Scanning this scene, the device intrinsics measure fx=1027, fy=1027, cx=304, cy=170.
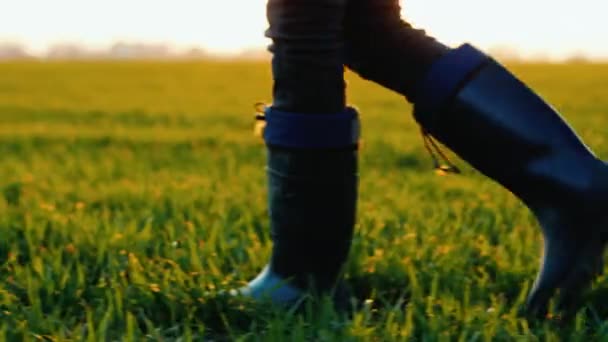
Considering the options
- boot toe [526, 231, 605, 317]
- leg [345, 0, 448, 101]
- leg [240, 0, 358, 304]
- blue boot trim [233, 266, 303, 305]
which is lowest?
blue boot trim [233, 266, 303, 305]

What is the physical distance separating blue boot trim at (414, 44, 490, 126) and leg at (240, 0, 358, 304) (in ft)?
0.57

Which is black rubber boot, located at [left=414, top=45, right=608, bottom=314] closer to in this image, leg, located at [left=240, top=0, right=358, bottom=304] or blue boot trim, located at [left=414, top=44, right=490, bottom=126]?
blue boot trim, located at [left=414, top=44, right=490, bottom=126]

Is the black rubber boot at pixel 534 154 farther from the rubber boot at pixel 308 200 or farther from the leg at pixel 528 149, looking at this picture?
the rubber boot at pixel 308 200

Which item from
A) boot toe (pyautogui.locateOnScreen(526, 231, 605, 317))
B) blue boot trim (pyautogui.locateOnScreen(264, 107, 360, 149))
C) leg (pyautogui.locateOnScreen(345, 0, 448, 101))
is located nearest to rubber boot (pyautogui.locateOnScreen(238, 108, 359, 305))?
blue boot trim (pyautogui.locateOnScreen(264, 107, 360, 149))

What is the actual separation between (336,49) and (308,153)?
0.24 meters


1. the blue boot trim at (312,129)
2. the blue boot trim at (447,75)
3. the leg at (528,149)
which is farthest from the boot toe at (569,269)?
the blue boot trim at (312,129)

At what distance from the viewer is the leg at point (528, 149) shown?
2.19 metres

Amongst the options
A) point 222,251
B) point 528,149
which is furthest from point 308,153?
point 222,251

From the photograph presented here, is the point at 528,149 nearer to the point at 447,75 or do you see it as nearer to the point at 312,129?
the point at 447,75

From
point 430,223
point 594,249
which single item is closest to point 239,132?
point 430,223

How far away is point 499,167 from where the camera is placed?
226 cm

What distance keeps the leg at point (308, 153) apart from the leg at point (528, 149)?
0.20m

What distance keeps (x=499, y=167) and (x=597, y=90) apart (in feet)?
40.9

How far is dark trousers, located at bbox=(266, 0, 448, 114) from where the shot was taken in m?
2.20
